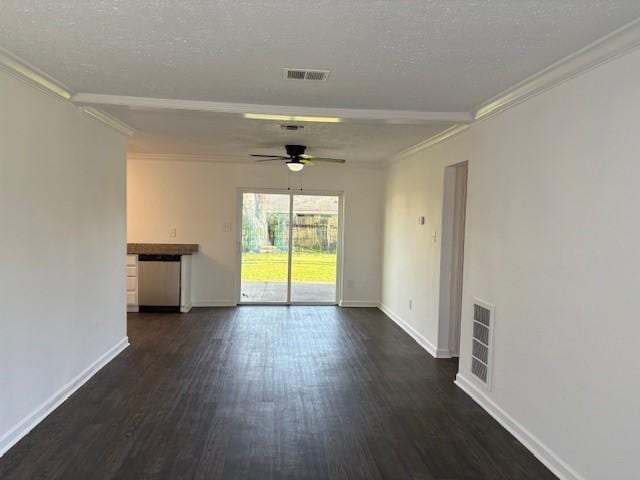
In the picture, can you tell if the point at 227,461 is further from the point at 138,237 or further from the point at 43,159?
the point at 138,237

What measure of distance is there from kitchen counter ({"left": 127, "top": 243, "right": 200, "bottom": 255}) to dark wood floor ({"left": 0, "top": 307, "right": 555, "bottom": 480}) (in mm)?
1765

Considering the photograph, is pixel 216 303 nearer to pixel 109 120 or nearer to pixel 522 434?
pixel 109 120

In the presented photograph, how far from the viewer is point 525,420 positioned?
9.50ft

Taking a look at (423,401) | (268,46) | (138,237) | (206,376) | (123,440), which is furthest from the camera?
(138,237)

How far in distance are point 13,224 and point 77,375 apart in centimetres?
155

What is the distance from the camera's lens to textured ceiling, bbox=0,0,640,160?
1.89 m

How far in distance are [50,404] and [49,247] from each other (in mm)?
1154

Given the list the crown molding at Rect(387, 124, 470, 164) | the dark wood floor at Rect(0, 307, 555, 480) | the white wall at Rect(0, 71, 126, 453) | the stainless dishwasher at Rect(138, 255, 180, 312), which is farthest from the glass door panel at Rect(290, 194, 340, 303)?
the white wall at Rect(0, 71, 126, 453)

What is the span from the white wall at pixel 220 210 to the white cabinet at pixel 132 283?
0.54m

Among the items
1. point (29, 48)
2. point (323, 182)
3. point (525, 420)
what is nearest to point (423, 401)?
point (525, 420)

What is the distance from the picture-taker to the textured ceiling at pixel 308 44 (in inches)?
74.5

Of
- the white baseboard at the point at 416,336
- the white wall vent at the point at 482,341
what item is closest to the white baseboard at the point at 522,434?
the white wall vent at the point at 482,341

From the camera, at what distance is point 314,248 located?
7309 mm

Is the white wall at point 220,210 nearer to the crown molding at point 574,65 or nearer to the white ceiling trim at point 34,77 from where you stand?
the white ceiling trim at point 34,77
